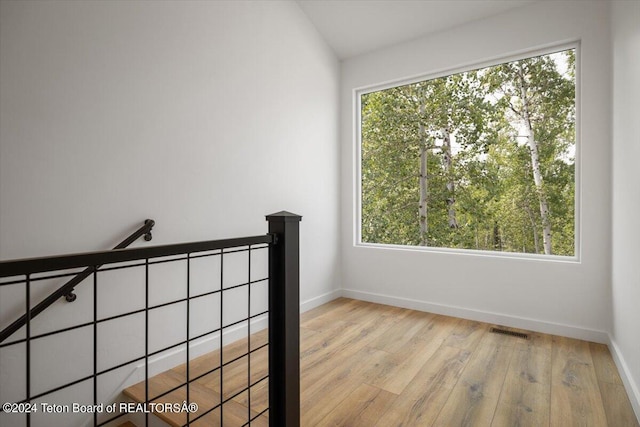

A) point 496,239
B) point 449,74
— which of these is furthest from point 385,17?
point 496,239

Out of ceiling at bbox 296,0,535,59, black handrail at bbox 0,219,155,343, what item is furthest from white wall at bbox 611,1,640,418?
black handrail at bbox 0,219,155,343

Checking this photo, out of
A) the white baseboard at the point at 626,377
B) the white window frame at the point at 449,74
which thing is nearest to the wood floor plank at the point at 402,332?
the white window frame at the point at 449,74

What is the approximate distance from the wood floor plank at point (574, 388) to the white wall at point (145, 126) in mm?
2020

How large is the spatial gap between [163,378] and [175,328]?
0.29 metres

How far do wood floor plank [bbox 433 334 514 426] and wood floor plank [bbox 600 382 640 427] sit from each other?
0.48 meters

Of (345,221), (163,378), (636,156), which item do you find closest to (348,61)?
(345,221)

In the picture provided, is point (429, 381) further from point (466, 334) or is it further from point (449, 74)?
point (449, 74)

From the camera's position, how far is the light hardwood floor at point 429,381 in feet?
5.61

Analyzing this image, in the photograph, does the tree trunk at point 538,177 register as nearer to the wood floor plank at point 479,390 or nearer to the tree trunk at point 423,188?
the tree trunk at point 423,188

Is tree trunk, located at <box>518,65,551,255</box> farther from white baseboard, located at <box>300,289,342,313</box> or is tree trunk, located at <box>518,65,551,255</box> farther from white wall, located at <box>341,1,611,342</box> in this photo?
white baseboard, located at <box>300,289,342,313</box>

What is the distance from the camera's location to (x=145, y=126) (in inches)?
79.7

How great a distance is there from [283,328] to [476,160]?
2.46 metres

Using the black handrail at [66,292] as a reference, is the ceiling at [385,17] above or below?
above

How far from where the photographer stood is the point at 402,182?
11.6 ft
